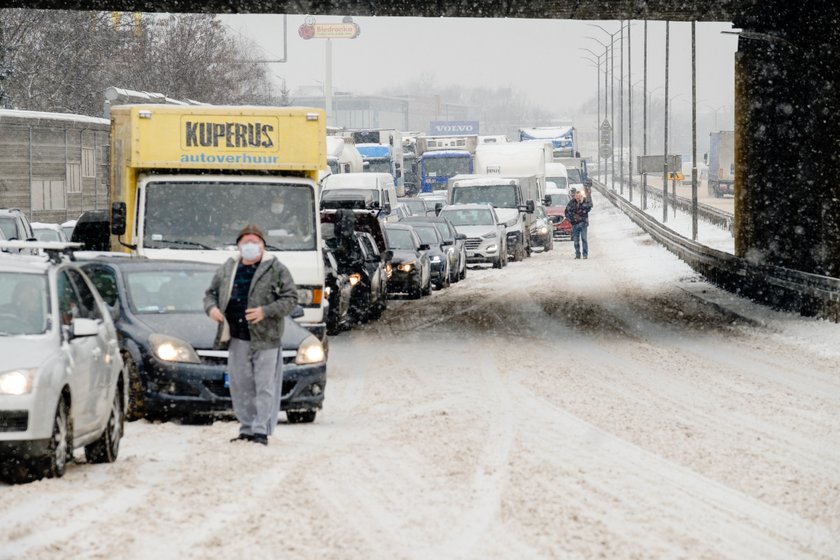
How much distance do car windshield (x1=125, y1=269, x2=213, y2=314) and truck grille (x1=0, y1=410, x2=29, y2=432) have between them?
4.72 m

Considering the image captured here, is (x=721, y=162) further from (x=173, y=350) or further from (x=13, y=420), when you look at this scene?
(x=13, y=420)

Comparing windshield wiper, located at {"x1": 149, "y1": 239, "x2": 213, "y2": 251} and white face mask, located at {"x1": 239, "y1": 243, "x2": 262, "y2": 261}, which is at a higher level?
white face mask, located at {"x1": 239, "y1": 243, "x2": 262, "y2": 261}

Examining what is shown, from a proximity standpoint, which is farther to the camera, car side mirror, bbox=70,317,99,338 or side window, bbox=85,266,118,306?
side window, bbox=85,266,118,306

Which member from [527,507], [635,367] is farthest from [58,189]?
[527,507]

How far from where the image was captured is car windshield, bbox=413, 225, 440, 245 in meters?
35.7

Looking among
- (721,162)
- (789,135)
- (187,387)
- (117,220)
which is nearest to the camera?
(187,387)

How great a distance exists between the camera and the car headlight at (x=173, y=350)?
13367mm

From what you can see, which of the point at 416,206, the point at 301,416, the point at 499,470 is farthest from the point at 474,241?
the point at 499,470

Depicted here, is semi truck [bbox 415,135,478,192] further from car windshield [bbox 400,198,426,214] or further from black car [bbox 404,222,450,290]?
black car [bbox 404,222,450,290]

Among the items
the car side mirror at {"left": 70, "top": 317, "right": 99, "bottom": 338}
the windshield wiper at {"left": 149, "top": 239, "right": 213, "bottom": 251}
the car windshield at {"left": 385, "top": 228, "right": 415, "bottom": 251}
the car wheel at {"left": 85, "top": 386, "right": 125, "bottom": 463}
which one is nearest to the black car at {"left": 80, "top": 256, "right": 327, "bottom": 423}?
the car wheel at {"left": 85, "top": 386, "right": 125, "bottom": 463}

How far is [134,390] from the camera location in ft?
44.2

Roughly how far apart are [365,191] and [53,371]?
3046cm

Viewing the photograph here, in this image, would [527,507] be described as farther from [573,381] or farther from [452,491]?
[573,381]

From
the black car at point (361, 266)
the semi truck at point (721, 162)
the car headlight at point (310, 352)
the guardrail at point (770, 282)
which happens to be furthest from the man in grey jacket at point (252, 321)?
the semi truck at point (721, 162)
